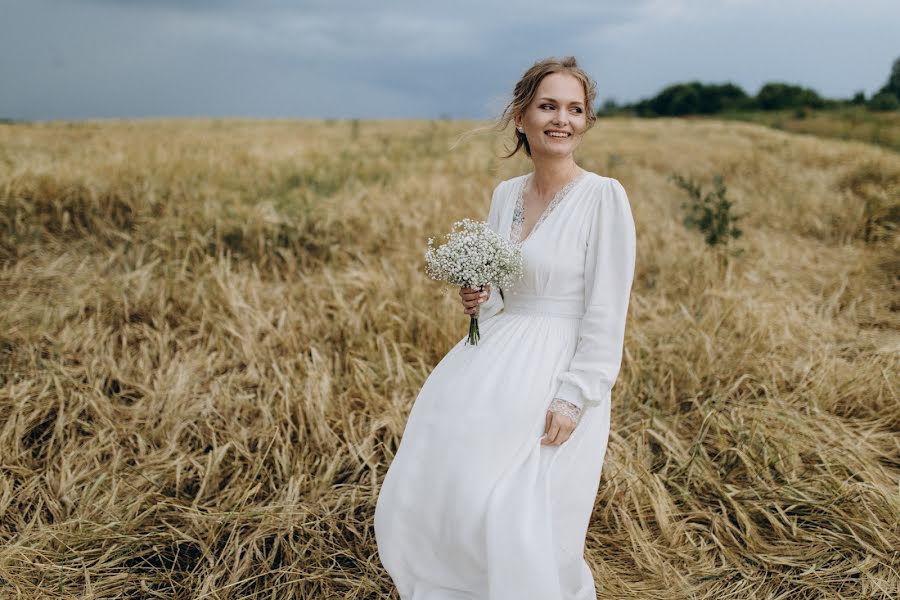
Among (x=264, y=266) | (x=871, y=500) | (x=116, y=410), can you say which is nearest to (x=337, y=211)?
(x=264, y=266)

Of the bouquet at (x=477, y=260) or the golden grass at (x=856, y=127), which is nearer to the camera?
the bouquet at (x=477, y=260)

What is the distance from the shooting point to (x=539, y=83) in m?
2.00

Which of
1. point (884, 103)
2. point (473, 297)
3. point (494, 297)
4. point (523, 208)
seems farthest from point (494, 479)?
point (884, 103)

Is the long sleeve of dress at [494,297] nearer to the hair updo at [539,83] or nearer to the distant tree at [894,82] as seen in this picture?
the hair updo at [539,83]

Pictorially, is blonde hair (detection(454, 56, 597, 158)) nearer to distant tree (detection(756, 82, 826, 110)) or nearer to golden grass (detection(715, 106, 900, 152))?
golden grass (detection(715, 106, 900, 152))

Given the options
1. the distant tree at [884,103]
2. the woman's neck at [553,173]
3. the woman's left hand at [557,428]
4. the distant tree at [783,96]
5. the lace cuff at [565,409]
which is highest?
the distant tree at [783,96]

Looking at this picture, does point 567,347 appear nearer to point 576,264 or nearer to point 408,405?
point 576,264

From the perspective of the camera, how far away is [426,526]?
188 cm

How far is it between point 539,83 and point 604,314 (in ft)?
2.54

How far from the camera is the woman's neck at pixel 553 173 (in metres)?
2.03

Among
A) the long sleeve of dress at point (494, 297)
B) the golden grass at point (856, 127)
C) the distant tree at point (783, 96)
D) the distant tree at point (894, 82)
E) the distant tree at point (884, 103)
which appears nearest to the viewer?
the long sleeve of dress at point (494, 297)

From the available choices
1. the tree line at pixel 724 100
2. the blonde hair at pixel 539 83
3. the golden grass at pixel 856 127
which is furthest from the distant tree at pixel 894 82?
the blonde hair at pixel 539 83

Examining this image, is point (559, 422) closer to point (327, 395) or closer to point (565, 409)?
point (565, 409)

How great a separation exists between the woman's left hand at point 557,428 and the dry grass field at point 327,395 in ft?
3.77
